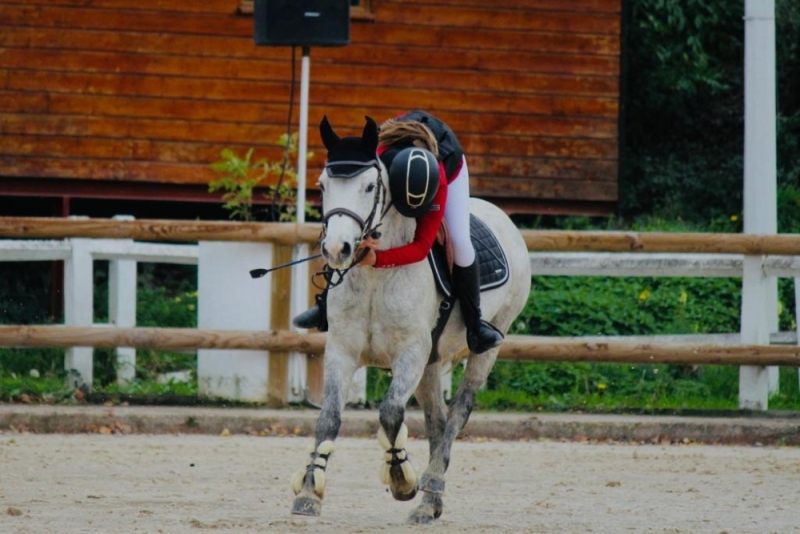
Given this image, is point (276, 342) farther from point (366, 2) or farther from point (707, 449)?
point (366, 2)

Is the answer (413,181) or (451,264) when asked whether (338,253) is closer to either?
(413,181)

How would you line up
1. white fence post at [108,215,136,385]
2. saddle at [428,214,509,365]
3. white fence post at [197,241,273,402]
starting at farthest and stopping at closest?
white fence post at [108,215,136,385], white fence post at [197,241,273,402], saddle at [428,214,509,365]

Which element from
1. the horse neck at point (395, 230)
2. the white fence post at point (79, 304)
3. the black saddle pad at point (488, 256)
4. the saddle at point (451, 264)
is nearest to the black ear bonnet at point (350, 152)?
the horse neck at point (395, 230)

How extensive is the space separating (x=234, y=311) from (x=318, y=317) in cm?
411

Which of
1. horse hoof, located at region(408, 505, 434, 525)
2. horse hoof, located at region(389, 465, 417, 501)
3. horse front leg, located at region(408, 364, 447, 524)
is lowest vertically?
horse hoof, located at region(408, 505, 434, 525)

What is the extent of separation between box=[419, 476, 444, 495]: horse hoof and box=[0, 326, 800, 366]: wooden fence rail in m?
3.77

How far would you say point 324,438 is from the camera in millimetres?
6891

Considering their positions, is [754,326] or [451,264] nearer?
[451,264]

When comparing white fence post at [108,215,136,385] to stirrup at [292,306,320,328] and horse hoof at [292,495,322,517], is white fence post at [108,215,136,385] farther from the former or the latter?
horse hoof at [292,495,322,517]

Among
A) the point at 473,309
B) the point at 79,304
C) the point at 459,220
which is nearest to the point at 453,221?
the point at 459,220

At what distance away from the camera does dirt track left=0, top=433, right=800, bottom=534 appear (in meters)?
7.19

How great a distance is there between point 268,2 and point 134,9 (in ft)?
19.0

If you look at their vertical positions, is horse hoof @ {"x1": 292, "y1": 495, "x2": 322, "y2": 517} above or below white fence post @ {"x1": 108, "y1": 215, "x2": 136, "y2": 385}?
below

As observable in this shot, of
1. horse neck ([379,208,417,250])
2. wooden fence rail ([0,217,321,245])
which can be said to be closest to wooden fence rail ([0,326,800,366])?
wooden fence rail ([0,217,321,245])
